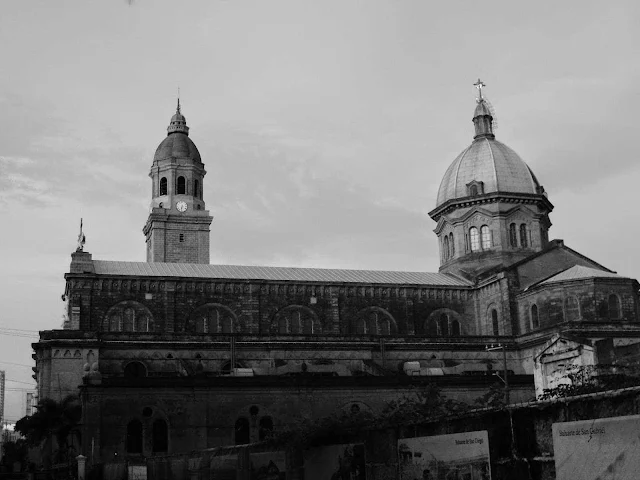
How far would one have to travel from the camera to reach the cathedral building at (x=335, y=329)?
49.2 metres

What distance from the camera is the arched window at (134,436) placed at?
48031 millimetres

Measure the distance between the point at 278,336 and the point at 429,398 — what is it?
2108 centimetres

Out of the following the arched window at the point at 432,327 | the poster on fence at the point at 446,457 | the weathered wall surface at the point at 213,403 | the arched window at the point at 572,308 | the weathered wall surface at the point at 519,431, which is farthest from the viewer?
the arched window at the point at 432,327

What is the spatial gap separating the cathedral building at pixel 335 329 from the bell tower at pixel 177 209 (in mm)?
26563

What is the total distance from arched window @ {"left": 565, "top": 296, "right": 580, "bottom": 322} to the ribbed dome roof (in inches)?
1895

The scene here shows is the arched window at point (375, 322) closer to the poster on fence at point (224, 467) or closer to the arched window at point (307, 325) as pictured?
the arched window at point (307, 325)

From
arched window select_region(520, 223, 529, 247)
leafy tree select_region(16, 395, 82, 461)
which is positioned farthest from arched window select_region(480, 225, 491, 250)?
leafy tree select_region(16, 395, 82, 461)

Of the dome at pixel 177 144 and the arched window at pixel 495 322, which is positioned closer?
the arched window at pixel 495 322

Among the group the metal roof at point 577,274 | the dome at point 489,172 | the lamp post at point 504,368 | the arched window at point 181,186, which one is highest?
the arched window at point 181,186

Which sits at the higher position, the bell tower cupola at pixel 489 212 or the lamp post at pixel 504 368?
the bell tower cupola at pixel 489 212

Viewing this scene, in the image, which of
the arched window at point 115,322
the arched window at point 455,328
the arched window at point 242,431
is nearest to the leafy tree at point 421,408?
the arched window at point 242,431

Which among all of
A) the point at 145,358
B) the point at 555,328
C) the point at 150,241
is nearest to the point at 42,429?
the point at 145,358

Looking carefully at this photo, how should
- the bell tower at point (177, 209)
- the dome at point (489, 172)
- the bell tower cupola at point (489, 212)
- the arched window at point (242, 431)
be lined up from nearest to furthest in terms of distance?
the arched window at point (242, 431) → the bell tower cupola at point (489, 212) → the dome at point (489, 172) → the bell tower at point (177, 209)

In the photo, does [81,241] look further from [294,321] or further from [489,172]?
[489,172]
